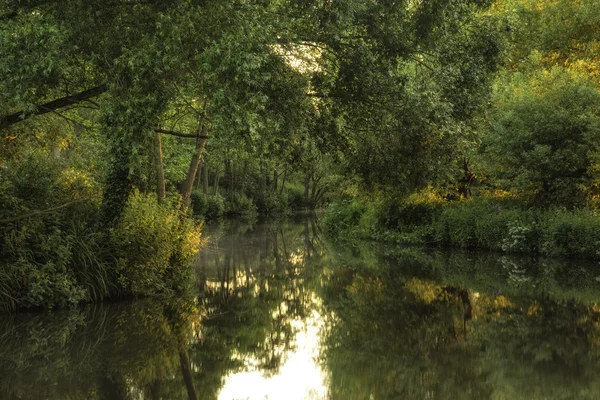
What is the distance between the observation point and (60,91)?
15141 millimetres

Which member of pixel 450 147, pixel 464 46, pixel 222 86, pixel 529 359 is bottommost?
pixel 529 359

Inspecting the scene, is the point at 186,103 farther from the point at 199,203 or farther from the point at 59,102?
the point at 199,203

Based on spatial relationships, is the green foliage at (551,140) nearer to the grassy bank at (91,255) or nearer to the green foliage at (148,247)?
the grassy bank at (91,255)

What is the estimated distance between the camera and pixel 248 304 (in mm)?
15836

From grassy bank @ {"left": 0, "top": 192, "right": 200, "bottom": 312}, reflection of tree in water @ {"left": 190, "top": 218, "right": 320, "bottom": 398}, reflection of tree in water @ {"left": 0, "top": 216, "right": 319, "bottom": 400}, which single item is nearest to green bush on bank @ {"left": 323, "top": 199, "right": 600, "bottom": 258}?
reflection of tree in water @ {"left": 190, "top": 218, "right": 320, "bottom": 398}

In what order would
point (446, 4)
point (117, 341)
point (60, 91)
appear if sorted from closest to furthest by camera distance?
1. point (117, 341)
2. point (446, 4)
3. point (60, 91)

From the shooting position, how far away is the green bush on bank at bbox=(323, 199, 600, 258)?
23.9 metres

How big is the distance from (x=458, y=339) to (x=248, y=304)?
544cm

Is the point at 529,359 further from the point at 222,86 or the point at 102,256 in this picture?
the point at 102,256

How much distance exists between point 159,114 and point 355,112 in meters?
5.17

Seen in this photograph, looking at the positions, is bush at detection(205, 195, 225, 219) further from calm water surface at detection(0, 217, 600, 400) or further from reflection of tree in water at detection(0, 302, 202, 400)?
reflection of tree in water at detection(0, 302, 202, 400)

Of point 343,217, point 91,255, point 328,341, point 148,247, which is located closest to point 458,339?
point 328,341

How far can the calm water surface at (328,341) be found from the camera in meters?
8.92

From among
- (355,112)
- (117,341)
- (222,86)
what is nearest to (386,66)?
(355,112)
